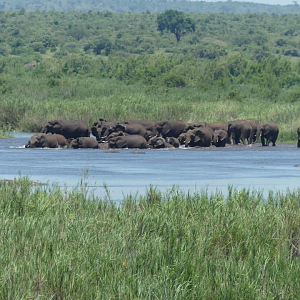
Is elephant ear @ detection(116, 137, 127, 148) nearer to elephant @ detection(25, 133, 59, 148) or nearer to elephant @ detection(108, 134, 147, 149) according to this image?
elephant @ detection(108, 134, 147, 149)

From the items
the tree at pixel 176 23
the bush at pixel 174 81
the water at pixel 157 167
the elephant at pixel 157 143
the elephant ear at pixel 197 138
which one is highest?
the tree at pixel 176 23

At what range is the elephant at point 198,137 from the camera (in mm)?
33125

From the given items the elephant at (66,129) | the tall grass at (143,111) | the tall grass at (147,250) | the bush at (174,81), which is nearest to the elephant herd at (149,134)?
the elephant at (66,129)

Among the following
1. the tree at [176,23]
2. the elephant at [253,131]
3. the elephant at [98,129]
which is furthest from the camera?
the tree at [176,23]

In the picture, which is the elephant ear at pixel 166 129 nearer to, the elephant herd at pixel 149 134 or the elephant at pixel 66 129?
the elephant herd at pixel 149 134

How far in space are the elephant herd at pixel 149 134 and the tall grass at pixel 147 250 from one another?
19671mm

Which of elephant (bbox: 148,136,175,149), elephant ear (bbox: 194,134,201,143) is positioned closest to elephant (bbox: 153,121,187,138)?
elephant (bbox: 148,136,175,149)

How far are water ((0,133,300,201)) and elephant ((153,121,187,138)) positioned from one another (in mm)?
2834

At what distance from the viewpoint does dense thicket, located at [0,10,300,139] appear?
42.4 m

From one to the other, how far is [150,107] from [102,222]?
32.0 m

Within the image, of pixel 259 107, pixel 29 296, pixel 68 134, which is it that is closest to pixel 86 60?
pixel 259 107

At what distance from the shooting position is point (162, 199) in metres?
14.0

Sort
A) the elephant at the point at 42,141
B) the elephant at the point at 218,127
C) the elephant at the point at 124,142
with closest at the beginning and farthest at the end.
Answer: the elephant at the point at 42,141, the elephant at the point at 124,142, the elephant at the point at 218,127

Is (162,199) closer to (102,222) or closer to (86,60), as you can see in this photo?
(102,222)
